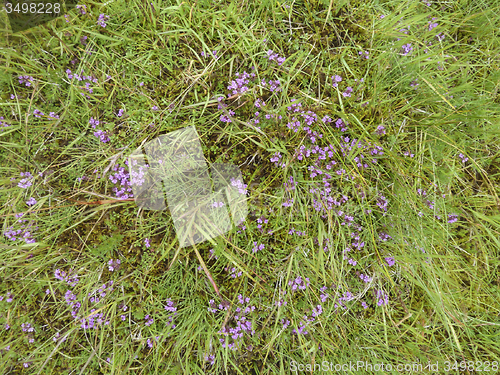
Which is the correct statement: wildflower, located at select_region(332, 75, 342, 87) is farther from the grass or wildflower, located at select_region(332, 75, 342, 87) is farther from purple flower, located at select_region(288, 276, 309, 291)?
purple flower, located at select_region(288, 276, 309, 291)

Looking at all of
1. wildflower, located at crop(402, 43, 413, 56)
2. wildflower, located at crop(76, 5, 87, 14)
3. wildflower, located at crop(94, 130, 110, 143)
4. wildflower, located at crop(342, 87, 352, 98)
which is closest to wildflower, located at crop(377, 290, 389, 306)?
wildflower, located at crop(342, 87, 352, 98)

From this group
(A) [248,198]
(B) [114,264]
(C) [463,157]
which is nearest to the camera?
(A) [248,198]

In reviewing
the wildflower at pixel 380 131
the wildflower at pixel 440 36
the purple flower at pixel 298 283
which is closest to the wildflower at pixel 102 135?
the purple flower at pixel 298 283

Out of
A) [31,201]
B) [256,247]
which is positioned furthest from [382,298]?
[31,201]

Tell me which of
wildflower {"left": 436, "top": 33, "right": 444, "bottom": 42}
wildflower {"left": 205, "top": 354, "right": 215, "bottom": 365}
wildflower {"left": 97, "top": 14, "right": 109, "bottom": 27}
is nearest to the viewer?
wildflower {"left": 205, "top": 354, "right": 215, "bottom": 365}

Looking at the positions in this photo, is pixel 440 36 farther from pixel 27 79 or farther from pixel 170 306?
pixel 27 79

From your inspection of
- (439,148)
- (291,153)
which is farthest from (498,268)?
(291,153)

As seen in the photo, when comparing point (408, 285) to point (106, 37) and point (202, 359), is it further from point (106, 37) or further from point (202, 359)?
point (106, 37)

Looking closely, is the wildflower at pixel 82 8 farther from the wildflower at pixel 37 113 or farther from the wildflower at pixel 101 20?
the wildflower at pixel 37 113
